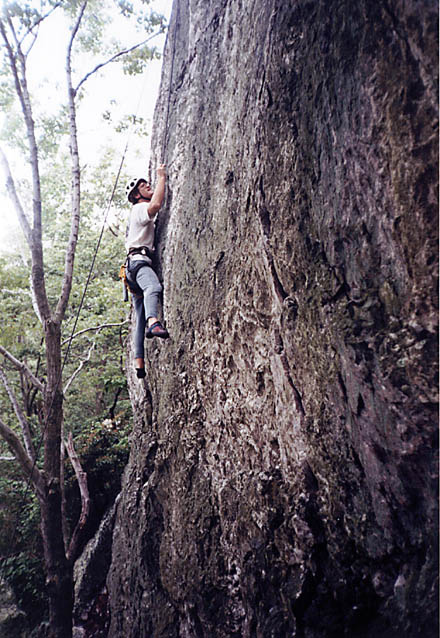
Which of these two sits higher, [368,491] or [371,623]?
[368,491]

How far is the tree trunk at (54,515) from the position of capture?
19.4 feet

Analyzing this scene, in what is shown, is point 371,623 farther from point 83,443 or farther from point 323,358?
point 83,443

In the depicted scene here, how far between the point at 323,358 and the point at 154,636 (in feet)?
10.8

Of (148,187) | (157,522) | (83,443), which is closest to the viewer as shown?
(157,522)

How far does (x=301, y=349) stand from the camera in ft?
9.75

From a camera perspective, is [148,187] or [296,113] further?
[148,187]

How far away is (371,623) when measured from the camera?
2.35 m

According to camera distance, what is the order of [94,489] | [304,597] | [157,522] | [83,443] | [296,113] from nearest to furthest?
[304,597], [296,113], [157,522], [94,489], [83,443]

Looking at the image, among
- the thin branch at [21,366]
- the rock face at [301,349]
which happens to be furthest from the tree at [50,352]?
the rock face at [301,349]

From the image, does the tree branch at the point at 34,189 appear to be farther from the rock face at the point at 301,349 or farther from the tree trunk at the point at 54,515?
the rock face at the point at 301,349

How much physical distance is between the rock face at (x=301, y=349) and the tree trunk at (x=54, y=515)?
4.93 feet

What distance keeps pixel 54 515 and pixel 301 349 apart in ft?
16.7

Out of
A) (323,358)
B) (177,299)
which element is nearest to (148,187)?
(177,299)

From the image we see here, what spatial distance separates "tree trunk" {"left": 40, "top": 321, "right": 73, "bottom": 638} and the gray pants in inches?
82.8
